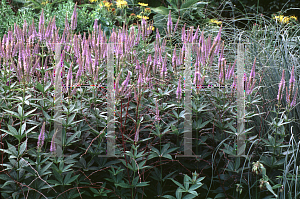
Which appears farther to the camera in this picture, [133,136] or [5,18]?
[5,18]

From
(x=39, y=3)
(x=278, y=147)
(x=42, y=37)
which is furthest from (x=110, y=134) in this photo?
(x=39, y=3)

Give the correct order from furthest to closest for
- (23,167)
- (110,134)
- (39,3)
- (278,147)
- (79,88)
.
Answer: (39,3)
(79,88)
(278,147)
(110,134)
(23,167)

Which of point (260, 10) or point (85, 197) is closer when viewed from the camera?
point (85, 197)

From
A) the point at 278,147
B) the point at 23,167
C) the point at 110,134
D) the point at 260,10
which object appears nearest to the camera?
the point at 23,167

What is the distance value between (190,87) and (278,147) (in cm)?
67

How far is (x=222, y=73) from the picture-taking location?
5.87ft

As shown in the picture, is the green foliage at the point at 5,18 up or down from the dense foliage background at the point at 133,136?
up

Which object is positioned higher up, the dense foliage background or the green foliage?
the green foliage

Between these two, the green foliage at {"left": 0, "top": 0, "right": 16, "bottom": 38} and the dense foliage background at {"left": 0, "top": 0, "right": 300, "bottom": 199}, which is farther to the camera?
the green foliage at {"left": 0, "top": 0, "right": 16, "bottom": 38}

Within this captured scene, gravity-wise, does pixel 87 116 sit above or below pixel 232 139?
above

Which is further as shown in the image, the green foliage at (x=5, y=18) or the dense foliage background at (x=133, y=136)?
the green foliage at (x=5, y=18)

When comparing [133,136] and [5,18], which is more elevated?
[5,18]

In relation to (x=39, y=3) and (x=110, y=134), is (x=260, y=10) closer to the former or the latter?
(x=39, y=3)

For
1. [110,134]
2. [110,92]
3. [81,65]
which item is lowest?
[110,134]
